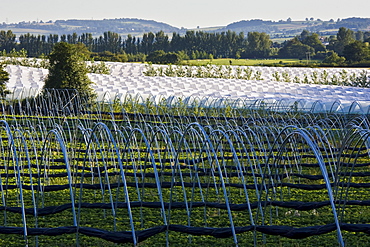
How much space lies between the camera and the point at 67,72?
23.2 meters

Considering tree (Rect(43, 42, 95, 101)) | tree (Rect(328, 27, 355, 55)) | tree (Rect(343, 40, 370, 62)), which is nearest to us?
tree (Rect(43, 42, 95, 101))

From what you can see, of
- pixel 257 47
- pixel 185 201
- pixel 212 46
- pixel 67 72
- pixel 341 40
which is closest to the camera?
pixel 185 201

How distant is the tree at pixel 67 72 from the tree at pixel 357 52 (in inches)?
1763

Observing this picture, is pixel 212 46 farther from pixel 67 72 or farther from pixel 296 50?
pixel 67 72

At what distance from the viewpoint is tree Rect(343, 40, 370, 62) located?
197 feet

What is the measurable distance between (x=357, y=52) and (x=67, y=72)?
45.9 meters

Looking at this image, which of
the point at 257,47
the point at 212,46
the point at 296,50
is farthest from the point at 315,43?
the point at 212,46

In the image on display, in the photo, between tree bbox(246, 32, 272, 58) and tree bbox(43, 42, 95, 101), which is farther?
tree bbox(246, 32, 272, 58)

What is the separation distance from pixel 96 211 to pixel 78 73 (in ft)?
48.7

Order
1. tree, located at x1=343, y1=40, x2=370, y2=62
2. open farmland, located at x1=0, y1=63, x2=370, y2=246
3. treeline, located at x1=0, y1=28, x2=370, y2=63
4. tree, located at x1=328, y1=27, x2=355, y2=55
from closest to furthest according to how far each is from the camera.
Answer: open farmland, located at x1=0, y1=63, x2=370, y2=246 < tree, located at x1=343, y1=40, x2=370, y2=62 < tree, located at x1=328, y1=27, x2=355, y2=55 < treeline, located at x1=0, y1=28, x2=370, y2=63

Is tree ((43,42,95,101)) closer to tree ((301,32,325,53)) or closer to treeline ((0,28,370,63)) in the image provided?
treeline ((0,28,370,63))

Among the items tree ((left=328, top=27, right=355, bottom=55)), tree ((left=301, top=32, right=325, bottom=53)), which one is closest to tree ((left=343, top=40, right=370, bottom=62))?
tree ((left=328, top=27, right=355, bottom=55))

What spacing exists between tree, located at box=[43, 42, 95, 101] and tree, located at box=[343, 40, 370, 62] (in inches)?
1763

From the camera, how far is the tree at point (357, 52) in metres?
59.9
